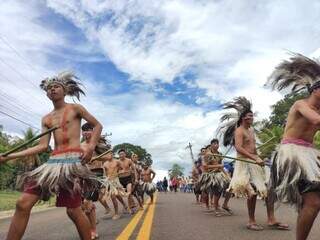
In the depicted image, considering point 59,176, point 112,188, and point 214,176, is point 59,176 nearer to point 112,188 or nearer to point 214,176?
point 112,188

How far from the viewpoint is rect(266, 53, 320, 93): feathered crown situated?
20.8ft

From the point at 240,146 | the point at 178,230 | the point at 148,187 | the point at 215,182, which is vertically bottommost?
the point at 178,230

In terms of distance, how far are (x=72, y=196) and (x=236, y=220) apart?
6.08 m

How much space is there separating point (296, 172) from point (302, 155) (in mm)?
206

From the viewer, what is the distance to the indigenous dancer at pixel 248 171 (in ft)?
30.1

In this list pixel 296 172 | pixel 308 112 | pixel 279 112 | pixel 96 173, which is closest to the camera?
pixel 308 112

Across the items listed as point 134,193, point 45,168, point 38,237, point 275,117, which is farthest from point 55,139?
point 275,117

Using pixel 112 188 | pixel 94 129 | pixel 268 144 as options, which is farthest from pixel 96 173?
pixel 268 144

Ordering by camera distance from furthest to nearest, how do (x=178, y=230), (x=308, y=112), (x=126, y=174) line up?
1. (x=126, y=174)
2. (x=178, y=230)
3. (x=308, y=112)

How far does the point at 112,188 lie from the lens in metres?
10.3

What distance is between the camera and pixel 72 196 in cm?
583

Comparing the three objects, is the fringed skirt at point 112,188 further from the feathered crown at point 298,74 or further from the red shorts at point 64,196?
the feathered crown at point 298,74

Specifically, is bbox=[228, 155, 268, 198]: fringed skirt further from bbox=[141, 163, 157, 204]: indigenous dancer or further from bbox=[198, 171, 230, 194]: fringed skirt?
bbox=[141, 163, 157, 204]: indigenous dancer

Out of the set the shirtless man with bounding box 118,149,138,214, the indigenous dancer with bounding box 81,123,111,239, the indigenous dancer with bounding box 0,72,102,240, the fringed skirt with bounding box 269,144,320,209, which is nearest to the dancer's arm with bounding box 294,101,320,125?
the fringed skirt with bounding box 269,144,320,209
